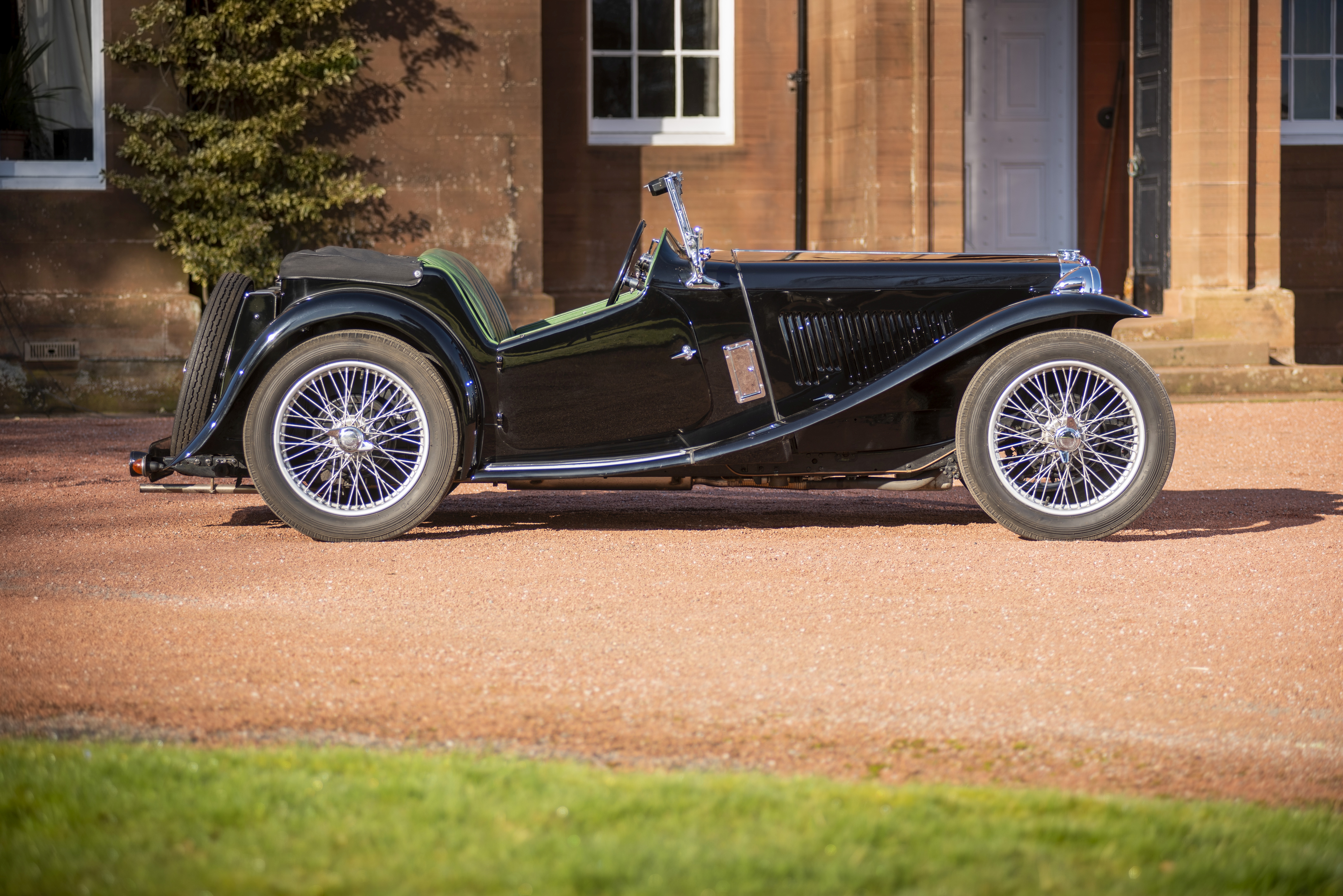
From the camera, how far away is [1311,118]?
14391 millimetres

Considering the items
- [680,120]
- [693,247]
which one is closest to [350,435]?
[693,247]

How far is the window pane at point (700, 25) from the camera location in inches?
543

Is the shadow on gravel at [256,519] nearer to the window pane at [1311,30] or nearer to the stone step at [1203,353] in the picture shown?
the stone step at [1203,353]

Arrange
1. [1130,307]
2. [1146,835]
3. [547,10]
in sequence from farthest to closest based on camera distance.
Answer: [547,10] → [1130,307] → [1146,835]

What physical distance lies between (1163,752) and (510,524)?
360 centimetres

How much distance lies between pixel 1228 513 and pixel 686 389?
8.51 feet

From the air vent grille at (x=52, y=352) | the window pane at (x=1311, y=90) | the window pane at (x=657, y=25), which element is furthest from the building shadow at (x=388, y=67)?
the window pane at (x=1311, y=90)

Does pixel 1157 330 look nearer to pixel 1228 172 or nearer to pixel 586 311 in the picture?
pixel 1228 172

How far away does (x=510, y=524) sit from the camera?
6133mm

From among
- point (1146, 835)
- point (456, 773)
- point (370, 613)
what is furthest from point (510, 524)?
point (1146, 835)

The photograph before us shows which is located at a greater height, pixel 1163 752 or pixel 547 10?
pixel 547 10

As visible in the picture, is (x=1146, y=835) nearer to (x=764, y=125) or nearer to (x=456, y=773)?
(x=456, y=773)

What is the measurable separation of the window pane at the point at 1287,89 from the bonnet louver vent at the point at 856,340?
1057cm

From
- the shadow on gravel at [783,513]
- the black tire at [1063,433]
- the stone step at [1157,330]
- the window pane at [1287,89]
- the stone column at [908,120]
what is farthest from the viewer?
the window pane at [1287,89]
